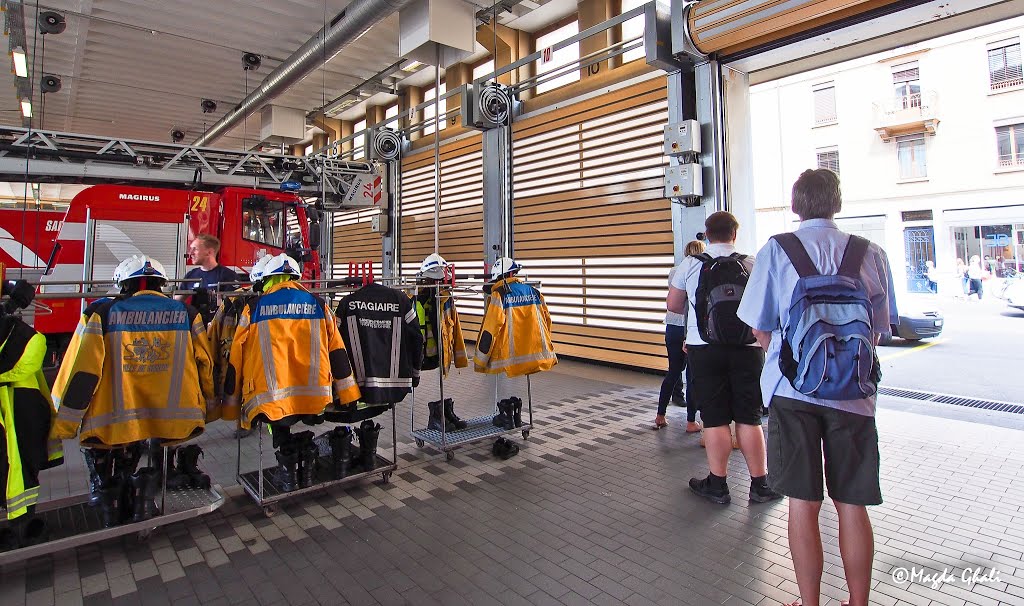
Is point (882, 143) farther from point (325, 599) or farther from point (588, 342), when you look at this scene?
point (325, 599)

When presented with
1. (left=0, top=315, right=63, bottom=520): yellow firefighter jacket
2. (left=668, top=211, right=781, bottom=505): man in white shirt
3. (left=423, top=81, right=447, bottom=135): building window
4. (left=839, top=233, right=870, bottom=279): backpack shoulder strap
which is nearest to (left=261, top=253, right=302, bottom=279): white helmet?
(left=0, top=315, right=63, bottom=520): yellow firefighter jacket

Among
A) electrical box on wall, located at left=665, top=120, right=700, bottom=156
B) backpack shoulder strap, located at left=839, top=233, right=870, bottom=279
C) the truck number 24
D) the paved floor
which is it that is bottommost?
the paved floor

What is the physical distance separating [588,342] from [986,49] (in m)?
6.02

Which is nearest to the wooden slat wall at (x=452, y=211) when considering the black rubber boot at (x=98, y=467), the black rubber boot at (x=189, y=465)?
the black rubber boot at (x=189, y=465)

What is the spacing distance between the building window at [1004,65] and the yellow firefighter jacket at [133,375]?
8727 mm

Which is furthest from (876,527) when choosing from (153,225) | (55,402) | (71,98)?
(71,98)

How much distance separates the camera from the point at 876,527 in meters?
3.06

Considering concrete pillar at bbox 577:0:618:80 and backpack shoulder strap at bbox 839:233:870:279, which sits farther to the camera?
concrete pillar at bbox 577:0:618:80

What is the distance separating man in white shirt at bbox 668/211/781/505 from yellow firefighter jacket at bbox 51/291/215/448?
287 cm

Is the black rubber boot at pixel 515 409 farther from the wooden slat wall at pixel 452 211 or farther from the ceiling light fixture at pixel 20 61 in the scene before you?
the ceiling light fixture at pixel 20 61

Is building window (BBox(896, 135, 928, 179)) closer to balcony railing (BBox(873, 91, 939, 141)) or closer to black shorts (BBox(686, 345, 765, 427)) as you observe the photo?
balcony railing (BBox(873, 91, 939, 141))

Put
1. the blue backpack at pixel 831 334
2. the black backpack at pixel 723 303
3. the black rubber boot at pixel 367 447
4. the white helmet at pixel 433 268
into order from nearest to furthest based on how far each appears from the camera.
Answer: the blue backpack at pixel 831 334, the black backpack at pixel 723 303, the black rubber boot at pixel 367 447, the white helmet at pixel 433 268

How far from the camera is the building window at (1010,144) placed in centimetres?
664

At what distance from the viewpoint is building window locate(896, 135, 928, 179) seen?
754cm
